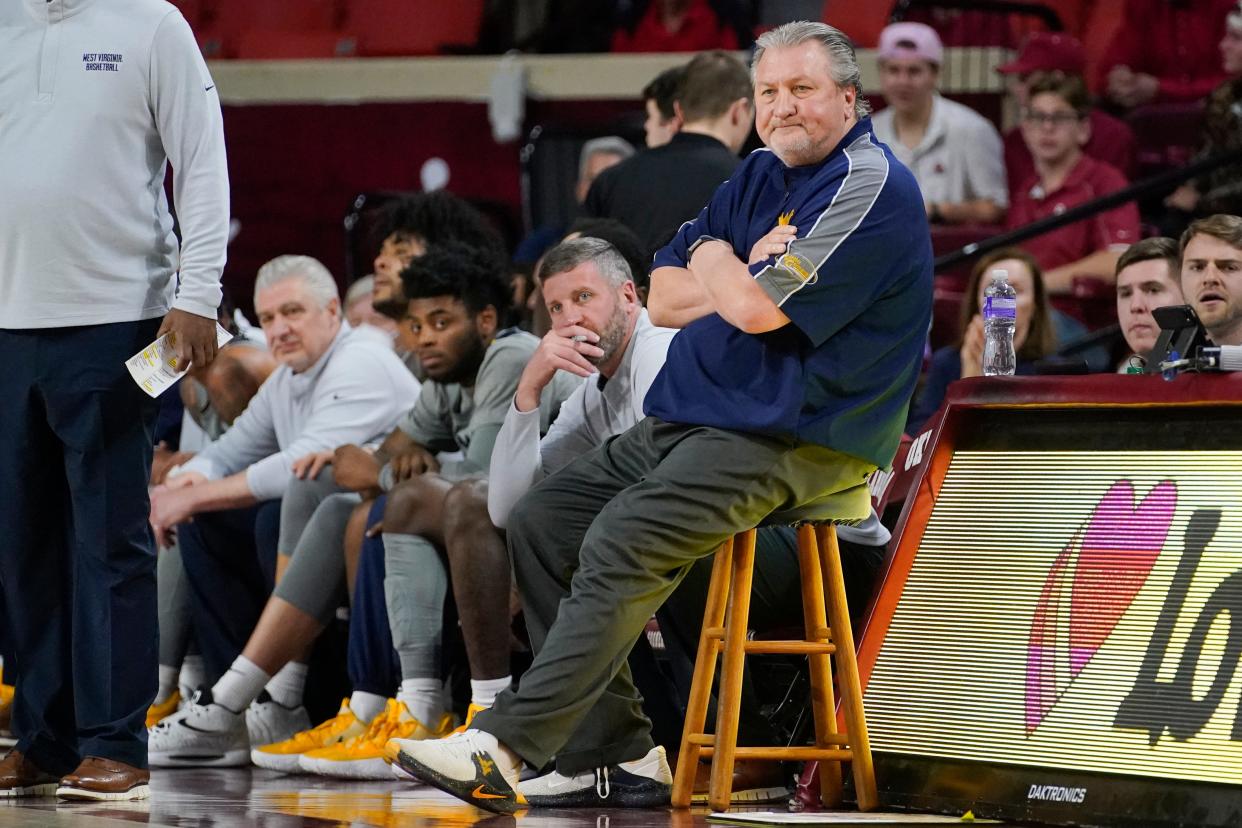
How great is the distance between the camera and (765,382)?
11.5 ft

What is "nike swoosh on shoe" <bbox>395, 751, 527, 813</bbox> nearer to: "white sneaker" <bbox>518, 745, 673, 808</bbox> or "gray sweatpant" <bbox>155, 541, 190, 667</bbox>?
"white sneaker" <bbox>518, 745, 673, 808</bbox>

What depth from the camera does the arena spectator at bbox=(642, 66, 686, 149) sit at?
582 centimetres

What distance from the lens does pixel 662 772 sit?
3912 mm

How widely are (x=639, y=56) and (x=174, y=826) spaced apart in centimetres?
618

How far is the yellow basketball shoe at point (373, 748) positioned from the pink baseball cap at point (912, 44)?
389 cm

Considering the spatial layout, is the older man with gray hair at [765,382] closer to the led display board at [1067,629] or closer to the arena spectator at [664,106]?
the led display board at [1067,629]

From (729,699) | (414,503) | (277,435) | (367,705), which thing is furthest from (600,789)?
(277,435)

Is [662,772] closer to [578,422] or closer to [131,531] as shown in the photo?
[578,422]

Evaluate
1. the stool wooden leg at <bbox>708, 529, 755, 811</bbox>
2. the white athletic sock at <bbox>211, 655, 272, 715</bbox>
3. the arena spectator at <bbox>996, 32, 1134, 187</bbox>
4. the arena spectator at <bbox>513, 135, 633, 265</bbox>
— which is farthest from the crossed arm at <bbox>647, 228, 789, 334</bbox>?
the arena spectator at <bbox>996, 32, 1134, 187</bbox>

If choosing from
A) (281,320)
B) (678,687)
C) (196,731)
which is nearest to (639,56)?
(281,320)

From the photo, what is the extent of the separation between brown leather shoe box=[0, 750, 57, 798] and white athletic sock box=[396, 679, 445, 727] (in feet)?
3.31

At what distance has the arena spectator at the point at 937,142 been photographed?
754 cm

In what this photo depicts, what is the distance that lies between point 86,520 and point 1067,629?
2046mm

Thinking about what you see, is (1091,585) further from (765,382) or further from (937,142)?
(937,142)
